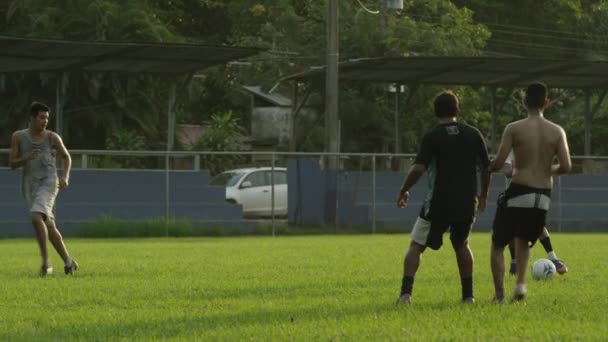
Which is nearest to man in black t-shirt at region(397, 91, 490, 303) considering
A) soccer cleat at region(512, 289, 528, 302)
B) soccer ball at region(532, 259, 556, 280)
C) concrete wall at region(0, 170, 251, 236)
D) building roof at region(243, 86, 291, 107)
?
soccer cleat at region(512, 289, 528, 302)

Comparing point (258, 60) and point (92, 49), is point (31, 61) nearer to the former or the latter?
point (92, 49)

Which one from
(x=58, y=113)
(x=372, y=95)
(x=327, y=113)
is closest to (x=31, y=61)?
(x=58, y=113)

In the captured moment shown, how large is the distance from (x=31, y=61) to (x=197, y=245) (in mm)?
10385

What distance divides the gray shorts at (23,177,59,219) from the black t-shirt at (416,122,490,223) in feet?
19.5

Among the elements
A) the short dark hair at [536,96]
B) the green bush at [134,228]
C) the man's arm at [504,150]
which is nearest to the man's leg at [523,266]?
the man's arm at [504,150]

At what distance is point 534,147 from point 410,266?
4.38 ft

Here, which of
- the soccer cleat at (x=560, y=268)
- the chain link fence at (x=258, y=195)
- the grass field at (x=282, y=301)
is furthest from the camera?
the chain link fence at (x=258, y=195)

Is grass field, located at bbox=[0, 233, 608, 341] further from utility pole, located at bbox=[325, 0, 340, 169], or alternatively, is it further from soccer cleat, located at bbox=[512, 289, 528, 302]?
utility pole, located at bbox=[325, 0, 340, 169]

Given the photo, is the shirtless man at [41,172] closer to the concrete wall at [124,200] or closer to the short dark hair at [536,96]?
the short dark hair at [536,96]

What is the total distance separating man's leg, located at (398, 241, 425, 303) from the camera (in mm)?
11266

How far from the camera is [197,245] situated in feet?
83.5

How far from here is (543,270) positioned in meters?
14.3

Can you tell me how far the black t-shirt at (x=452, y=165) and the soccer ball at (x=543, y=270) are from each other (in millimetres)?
3446

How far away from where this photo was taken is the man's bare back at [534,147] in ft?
36.6
